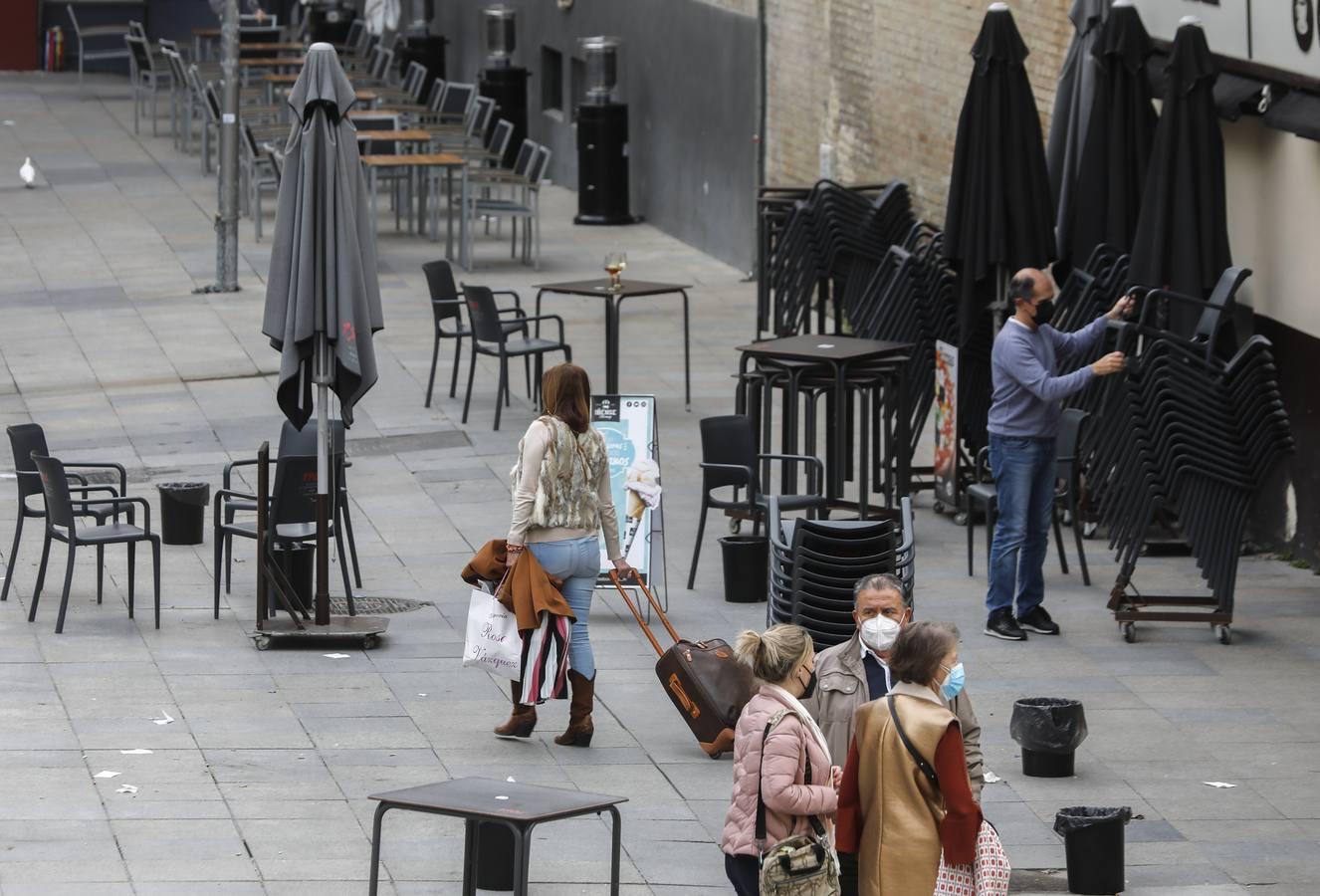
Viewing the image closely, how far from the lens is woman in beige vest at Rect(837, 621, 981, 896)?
257 inches

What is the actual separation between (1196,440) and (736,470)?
248 centimetres

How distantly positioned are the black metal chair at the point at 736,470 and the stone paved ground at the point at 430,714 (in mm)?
518

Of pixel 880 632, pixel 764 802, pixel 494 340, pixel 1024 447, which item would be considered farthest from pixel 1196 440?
pixel 494 340

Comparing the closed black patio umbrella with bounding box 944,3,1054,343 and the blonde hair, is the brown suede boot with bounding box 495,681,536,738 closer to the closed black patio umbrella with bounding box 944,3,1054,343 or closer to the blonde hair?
the blonde hair

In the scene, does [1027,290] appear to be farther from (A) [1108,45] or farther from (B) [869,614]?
(B) [869,614]

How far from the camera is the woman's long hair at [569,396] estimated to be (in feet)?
31.9

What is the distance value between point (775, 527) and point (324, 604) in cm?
243

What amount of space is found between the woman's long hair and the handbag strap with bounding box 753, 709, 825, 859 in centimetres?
306

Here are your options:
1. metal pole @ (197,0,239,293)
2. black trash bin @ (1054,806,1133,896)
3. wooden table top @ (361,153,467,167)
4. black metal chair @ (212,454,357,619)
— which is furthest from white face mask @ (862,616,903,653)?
wooden table top @ (361,153,467,167)

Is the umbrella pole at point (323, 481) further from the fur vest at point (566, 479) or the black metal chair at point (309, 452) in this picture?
the fur vest at point (566, 479)

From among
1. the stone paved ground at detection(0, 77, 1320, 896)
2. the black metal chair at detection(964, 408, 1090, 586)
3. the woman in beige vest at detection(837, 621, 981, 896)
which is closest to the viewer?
the woman in beige vest at detection(837, 621, 981, 896)

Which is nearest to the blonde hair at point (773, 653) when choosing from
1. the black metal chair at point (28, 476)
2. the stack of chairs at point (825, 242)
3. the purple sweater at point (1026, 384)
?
the purple sweater at point (1026, 384)

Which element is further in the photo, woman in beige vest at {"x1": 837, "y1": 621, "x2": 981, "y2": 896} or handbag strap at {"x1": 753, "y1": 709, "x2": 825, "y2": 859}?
handbag strap at {"x1": 753, "y1": 709, "x2": 825, "y2": 859}

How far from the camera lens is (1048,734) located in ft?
31.0
